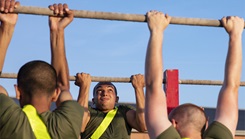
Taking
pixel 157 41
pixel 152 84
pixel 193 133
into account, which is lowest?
pixel 193 133

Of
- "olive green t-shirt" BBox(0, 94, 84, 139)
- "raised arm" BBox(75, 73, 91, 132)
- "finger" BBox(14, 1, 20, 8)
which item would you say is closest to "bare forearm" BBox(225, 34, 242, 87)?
"olive green t-shirt" BBox(0, 94, 84, 139)

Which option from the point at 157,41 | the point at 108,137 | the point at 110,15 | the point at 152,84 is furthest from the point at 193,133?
the point at 108,137

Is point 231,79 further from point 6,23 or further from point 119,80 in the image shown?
point 119,80

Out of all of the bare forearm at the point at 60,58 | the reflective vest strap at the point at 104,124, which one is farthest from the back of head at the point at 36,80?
the reflective vest strap at the point at 104,124

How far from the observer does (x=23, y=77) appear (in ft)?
12.8

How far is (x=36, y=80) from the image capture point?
12.7 feet

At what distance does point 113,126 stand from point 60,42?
2.77 metres

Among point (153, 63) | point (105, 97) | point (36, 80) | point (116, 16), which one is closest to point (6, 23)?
point (36, 80)

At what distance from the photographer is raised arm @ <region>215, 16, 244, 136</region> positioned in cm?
418

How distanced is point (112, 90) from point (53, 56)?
2.86m

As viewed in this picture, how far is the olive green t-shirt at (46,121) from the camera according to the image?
12.2 feet

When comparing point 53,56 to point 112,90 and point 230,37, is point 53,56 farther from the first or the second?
point 112,90

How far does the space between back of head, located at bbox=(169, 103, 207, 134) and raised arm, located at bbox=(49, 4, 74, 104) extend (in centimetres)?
91

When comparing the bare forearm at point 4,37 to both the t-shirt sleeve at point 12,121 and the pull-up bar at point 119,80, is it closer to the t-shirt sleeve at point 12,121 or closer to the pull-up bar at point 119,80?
the t-shirt sleeve at point 12,121
